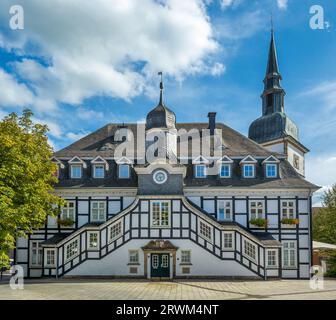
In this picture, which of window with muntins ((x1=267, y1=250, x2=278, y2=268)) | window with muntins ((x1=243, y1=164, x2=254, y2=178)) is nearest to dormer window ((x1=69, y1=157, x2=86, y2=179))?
window with muntins ((x1=243, y1=164, x2=254, y2=178))

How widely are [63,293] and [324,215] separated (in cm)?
3045

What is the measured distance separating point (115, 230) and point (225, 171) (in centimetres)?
909

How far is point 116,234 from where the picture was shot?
83.5 ft

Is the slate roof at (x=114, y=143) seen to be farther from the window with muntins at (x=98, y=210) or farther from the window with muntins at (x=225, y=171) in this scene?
the window with muntins at (x=98, y=210)

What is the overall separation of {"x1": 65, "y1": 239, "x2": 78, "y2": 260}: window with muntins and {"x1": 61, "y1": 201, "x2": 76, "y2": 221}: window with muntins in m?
2.59

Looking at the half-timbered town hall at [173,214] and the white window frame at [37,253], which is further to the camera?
the white window frame at [37,253]

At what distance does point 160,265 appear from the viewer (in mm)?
25297

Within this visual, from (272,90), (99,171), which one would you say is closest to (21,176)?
(99,171)

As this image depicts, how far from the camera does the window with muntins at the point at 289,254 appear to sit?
86.5 feet

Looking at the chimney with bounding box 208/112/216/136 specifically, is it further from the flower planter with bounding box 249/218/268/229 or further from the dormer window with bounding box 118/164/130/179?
the flower planter with bounding box 249/218/268/229

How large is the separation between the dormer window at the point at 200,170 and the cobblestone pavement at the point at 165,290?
778cm

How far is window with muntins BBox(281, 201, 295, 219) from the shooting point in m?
26.9

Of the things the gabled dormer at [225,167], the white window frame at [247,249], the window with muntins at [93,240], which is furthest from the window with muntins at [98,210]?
the white window frame at [247,249]

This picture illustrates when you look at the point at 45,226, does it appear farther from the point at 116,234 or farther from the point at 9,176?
the point at 9,176
